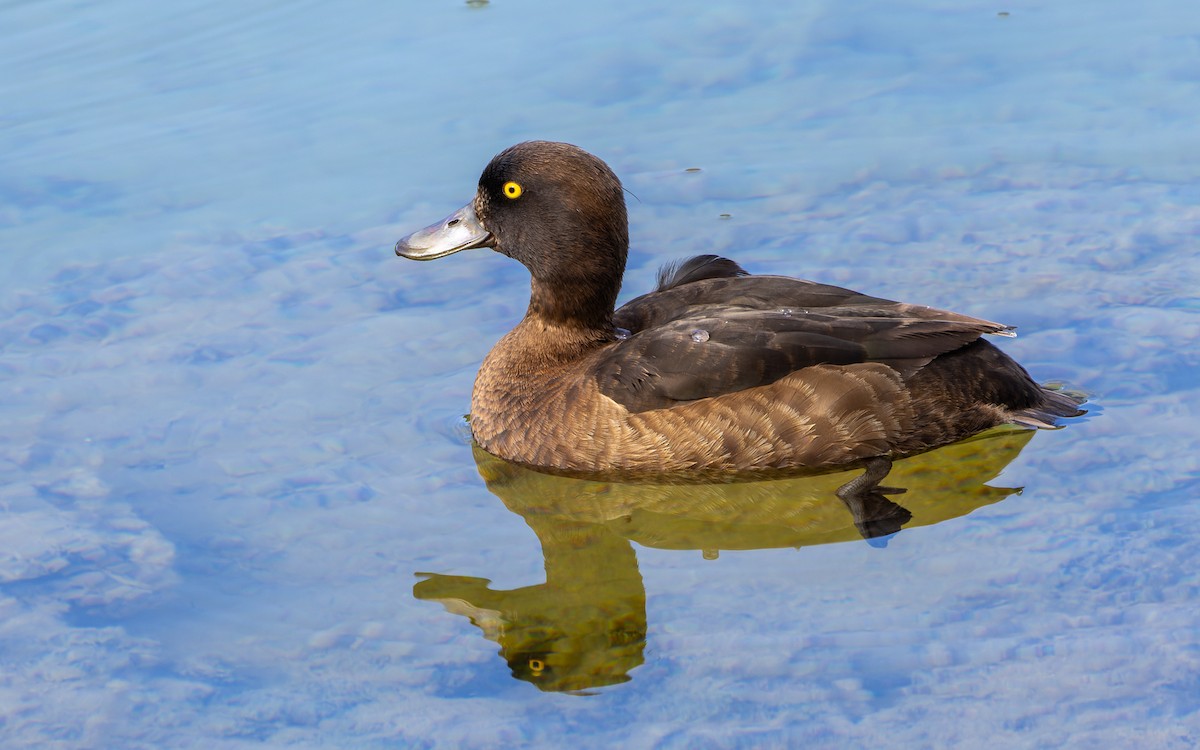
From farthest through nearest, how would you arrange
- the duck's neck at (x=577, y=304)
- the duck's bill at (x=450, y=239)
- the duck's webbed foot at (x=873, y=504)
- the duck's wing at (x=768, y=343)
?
1. the duck's bill at (x=450, y=239)
2. the duck's neck at (x=577, y=304)
3. the duck's wing at (x=768, y=343)
4. the duck's webbed foot at (x=873, y=504)

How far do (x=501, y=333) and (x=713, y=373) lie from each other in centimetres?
171

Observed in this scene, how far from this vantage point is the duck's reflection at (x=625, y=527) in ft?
18.0

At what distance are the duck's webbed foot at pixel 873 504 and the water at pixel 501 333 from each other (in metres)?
0.06

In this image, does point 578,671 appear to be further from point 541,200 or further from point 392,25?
point 392,25

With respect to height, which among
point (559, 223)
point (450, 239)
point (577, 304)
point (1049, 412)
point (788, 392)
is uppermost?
point (559, 223)

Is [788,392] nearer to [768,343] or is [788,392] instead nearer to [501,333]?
[768,343]

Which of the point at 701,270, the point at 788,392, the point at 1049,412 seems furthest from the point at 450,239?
the point at 1049,412

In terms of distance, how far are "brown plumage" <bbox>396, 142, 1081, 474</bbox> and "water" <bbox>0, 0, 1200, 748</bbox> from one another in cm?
20

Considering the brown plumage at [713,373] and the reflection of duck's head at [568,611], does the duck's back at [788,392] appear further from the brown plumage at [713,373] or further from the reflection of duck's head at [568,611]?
the reflection of duck's head at [568,611]

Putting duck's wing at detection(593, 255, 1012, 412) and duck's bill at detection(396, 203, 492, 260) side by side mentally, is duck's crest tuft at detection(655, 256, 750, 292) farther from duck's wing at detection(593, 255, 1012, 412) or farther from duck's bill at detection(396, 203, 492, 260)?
duck's bill at detection(396, 203, 492, 260)

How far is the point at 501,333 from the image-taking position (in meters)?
7.82

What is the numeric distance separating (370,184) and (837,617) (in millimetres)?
4906

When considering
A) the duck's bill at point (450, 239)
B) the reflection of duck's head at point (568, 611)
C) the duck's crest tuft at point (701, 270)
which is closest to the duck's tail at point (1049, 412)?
the duck's crest tuft at point (701, 270)

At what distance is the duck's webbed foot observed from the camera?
6.06 meters
